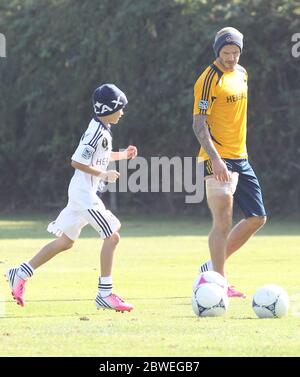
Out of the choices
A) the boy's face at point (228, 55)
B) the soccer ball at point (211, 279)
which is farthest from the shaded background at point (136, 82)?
the soccer ball at point (211, 279)

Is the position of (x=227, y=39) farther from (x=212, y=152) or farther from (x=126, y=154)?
(x=126, y=154)

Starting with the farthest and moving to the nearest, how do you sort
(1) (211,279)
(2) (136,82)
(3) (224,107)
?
(2) (136,82), (3) (224,107), (1) (211,279)

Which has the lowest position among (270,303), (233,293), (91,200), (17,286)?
(270,303)

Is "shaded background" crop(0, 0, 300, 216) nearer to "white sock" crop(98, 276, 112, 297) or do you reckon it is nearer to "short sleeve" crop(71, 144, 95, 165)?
"short sleeve" crop(71, 144, 95, 165)

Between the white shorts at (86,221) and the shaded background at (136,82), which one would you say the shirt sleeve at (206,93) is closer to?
the white shorts at (86,221)

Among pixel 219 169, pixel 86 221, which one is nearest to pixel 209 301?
pixel 219 169

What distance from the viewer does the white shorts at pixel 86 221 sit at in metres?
10.8

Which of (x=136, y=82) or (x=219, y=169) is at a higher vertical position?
(x=136, y=82)

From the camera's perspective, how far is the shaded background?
25297mm

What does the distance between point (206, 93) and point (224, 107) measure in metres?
0.30

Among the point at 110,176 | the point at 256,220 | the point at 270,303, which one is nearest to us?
the point at 270,303

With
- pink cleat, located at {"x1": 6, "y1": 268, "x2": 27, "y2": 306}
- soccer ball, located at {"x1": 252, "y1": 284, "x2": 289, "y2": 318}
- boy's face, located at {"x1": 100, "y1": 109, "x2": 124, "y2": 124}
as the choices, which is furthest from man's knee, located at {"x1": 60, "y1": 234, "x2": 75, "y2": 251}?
soccer ball, located at {"x1": 252, "y1": 284, "x2": 289, "y2": 318}

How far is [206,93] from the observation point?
11195 millimetres

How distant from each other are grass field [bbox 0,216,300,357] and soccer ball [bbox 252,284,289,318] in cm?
9
